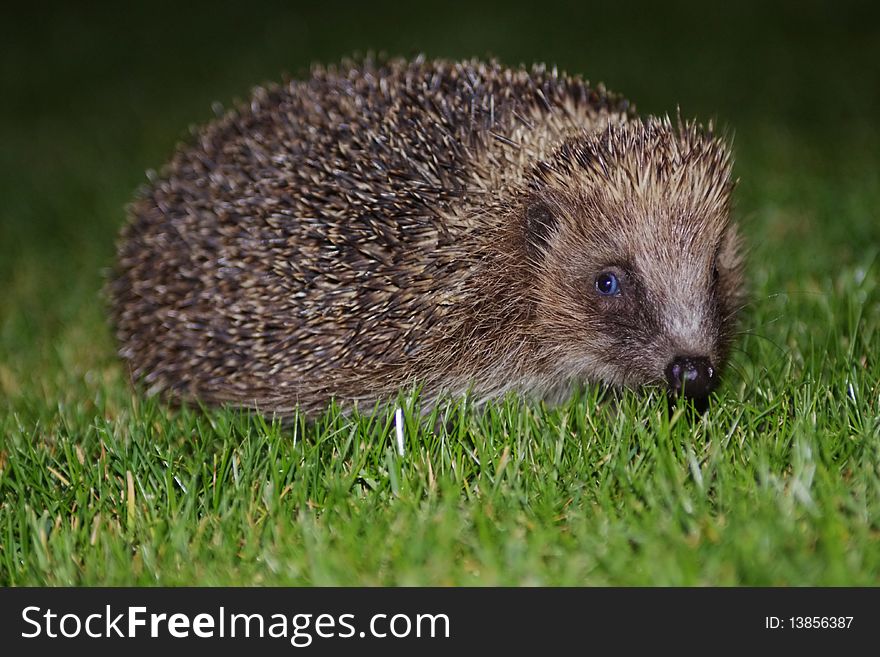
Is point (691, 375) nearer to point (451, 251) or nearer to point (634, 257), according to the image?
point (634, 257)

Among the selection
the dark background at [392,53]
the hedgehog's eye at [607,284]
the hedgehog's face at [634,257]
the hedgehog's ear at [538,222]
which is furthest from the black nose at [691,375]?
the dark background at [392,53]

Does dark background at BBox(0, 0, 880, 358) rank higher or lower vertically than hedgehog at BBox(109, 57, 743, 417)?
higher

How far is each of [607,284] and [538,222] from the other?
14.5 inches

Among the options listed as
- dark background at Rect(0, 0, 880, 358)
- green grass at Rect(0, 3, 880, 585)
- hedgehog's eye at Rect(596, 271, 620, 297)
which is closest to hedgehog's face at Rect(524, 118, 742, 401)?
hedgehog's eye at Rect(596, 271, 620, 297)

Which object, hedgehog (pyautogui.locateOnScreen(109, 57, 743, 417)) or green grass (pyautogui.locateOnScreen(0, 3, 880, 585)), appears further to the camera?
hedgehog (pyautogui.locateOnScreen(109, 57, 743, 417))

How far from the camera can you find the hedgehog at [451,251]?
3768mm

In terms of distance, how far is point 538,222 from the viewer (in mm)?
3893

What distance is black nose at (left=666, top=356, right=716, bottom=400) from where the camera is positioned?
347 cm

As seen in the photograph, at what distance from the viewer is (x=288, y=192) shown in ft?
13.6

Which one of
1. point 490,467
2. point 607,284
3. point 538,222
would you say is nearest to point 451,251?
point 538,222

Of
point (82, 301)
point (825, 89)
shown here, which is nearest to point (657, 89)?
point (825, 89)

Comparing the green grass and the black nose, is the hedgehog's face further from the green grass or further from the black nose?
the green grass

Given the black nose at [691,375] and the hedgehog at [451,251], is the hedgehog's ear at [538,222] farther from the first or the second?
the black nose at [691,375]
